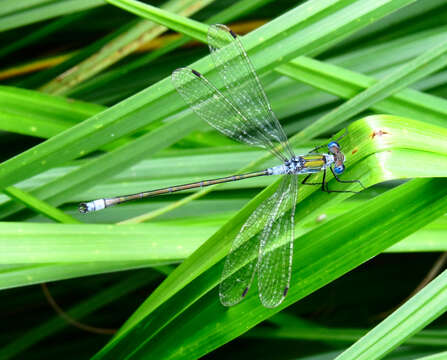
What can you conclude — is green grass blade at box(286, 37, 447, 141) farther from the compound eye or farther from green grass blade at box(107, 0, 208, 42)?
green grass blade at box(107, 0, 208, 42)

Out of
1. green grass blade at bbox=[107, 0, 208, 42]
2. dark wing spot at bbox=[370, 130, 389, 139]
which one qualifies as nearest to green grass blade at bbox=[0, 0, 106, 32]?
green grass blade at bbox=[107, 0, 208, 42]

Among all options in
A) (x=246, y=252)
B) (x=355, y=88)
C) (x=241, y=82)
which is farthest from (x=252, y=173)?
(x=246, y=252)

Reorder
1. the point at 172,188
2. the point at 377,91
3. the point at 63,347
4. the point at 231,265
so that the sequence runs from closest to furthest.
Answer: the point at 231,265, the point at 377,91, the point at 172,188, the point at 63,347

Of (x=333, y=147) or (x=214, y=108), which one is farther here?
(x=214, y=108)

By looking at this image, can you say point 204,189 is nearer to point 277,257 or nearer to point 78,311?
point 277,257

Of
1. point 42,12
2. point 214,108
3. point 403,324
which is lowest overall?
point 403,324

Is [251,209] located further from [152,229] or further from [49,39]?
[49,39]

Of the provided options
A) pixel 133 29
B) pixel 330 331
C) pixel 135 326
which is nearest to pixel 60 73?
pixel 133 29
